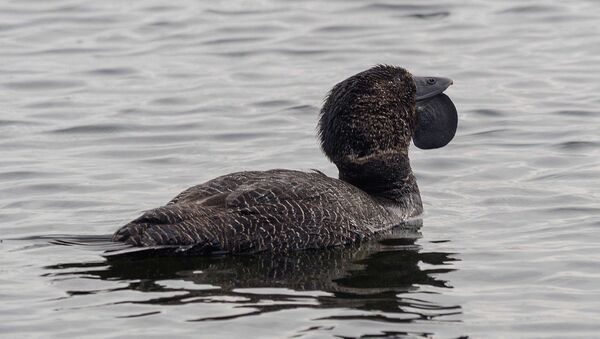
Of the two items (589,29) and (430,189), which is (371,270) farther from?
(589,29)

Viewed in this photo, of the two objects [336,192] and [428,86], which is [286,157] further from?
[336,192]

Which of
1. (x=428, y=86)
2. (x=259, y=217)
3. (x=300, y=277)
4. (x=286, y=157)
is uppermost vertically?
(x=428, y=86)

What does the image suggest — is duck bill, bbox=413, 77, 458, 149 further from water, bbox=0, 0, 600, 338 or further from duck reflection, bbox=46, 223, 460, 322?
duck reflection, bbox=46, 223, 460, 322

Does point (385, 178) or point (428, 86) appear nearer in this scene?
point (385, 178)

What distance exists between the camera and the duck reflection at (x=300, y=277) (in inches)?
391

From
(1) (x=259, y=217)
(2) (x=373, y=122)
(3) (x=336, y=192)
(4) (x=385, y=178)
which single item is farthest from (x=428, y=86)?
(1) (x=259, y=217)

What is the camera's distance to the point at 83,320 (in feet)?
31.1

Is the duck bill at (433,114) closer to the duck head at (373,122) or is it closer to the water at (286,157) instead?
the duck head at (373,122)

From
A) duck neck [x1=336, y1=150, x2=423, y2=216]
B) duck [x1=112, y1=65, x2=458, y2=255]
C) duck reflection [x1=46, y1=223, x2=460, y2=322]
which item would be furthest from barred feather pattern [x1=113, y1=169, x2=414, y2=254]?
duck neck [x1=336, y1=150, x2=423, y2=216]

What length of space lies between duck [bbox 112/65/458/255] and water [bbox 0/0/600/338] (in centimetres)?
20

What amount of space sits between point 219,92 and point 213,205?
6844 millimetres

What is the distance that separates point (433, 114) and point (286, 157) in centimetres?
223

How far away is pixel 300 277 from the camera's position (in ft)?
35.1

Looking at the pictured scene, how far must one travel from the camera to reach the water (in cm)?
980
